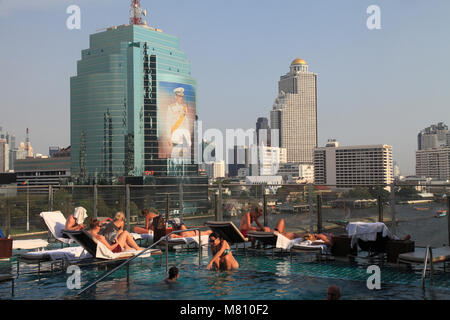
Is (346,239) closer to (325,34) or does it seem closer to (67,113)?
(325,34)

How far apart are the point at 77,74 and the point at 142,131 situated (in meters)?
28.0

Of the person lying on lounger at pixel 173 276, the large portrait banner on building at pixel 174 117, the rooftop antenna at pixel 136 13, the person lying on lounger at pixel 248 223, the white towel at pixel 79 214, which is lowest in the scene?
the person lying on lounger at pixel 173 276

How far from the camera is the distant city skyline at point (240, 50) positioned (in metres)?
23.8

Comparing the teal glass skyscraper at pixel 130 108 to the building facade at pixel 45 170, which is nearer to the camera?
the teal glass skyscraper at pixel 130 108

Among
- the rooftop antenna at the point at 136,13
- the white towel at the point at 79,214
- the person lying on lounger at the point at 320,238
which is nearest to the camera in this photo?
the person lying on lounger at the point at 320,238

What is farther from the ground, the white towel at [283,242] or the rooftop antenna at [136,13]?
the rooftop antenna at [136,13]

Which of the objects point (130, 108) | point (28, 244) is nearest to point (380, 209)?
point (28, 244)

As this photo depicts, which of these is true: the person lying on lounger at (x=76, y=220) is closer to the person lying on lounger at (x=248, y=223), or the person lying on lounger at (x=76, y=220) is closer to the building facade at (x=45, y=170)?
the person lying on lounger at (x=248, y=223)

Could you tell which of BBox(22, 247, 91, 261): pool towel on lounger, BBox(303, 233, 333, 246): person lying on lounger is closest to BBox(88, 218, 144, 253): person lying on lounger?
BBox(22, 247, 91, 261): pool towel on lounger

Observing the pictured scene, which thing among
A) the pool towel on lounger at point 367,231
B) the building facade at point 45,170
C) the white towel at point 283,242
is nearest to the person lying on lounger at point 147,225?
the white towel at point 283,242

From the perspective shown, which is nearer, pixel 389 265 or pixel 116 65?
pixel 389 265
